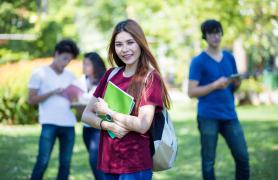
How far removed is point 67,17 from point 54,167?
23759 mm

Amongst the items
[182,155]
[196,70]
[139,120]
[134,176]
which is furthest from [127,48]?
[182,155]

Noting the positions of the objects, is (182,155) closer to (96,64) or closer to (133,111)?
(96,64)

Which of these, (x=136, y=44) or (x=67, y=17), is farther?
(x=67, y=17)

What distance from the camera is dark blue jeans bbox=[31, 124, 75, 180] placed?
5.99m

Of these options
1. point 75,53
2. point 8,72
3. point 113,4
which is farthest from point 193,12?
point 113,4

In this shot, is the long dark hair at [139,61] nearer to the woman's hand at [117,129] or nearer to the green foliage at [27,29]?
the woman's hand at [117,129]

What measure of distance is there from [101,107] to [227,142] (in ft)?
8.21

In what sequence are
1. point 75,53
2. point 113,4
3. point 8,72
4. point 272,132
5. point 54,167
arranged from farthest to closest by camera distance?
1. point 113,4
2. point 8,72
3. point 272,132
4. point 54,167
5. point 75,53

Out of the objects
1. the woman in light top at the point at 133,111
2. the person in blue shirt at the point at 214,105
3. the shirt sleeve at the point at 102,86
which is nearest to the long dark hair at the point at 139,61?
the woman in light top at the point at 133,111

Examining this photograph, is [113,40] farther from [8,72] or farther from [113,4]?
[113,4]

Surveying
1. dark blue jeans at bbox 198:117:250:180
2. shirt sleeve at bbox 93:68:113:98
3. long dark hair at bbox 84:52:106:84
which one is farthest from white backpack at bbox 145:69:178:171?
long dark hair at bbox 84:52:106:84

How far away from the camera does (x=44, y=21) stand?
21531mm

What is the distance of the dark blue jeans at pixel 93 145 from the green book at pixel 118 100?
2.40 m

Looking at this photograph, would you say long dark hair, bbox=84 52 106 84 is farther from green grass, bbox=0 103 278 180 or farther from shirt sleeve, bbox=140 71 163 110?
shirt sleeve, bbox=140 71 163 110
